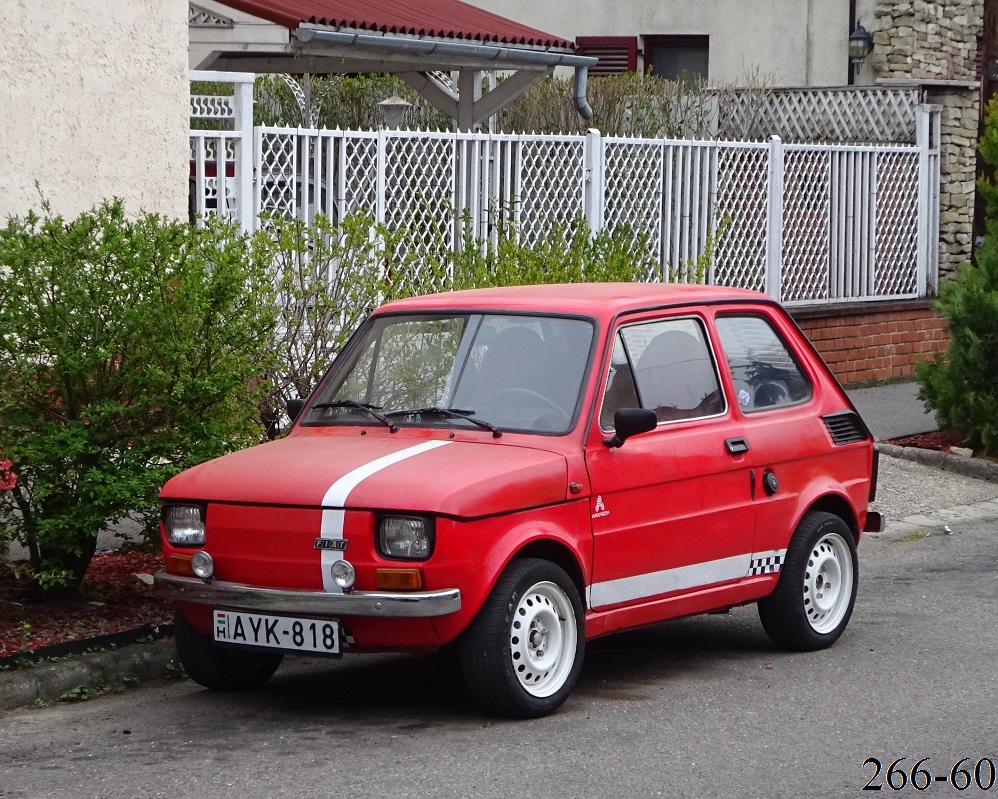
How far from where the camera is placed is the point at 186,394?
763cm

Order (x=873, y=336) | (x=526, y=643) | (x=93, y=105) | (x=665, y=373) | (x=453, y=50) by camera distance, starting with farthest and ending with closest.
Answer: (x=873, y=336) < (x=453, y=50) < (x=93, y=105) < (x=665, y=373) < (x=526, y=643)

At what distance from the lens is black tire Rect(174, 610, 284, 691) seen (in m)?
6.84

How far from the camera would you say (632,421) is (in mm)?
6633

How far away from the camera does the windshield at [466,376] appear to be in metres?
6.80

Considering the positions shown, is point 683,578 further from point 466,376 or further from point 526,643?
point 466,376

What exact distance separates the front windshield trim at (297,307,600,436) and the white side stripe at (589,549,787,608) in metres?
0.65

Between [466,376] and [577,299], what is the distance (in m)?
0.58

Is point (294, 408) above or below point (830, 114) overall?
below

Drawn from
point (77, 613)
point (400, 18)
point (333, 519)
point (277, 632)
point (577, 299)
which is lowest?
point (77, 613)

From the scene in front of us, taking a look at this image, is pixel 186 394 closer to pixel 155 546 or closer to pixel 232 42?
pixel 155 546

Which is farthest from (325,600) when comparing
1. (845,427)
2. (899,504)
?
(899,504)

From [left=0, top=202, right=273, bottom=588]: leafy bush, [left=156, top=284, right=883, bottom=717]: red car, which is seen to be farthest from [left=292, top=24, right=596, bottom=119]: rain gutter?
[left=156, top=284, right=883, bottom=717]: red car

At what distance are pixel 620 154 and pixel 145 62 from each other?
16.3ft

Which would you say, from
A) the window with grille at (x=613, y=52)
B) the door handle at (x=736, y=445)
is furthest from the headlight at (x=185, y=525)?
the window with grille at (x=613, y=52)
